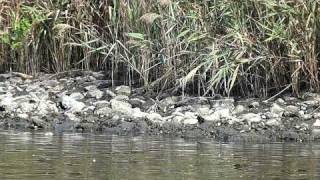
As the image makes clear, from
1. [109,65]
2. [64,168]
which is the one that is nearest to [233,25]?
[109,65]

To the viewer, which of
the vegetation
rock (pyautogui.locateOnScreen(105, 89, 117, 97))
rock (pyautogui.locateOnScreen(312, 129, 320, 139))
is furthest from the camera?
rock (pyautogui.locateOnScreen(105, 89, 117, 97))

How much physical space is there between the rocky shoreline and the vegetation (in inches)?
12.5

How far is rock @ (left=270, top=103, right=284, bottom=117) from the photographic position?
9539 mm

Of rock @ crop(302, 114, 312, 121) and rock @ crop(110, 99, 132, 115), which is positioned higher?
rock @ crop(110, 99, 132, 115)

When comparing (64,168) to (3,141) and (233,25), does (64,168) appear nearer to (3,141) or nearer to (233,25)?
(3,141)

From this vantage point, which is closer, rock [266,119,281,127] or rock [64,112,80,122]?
rock [266,119,281,127]

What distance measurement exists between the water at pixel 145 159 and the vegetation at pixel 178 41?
197cm

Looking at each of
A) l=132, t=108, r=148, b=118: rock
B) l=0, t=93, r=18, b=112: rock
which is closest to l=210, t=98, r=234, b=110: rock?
l=132, t=108, r=148, b=118: rock

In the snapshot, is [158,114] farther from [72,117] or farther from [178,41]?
[178,41]

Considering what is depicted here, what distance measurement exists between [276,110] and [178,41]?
1.97 meters

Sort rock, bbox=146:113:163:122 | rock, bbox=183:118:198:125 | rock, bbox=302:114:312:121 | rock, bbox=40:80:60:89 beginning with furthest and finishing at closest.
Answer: rock, bbox=40:80:60:89 < rock, bbox=146:113:163:122 < rock, bbox=183:118:198:125 < rock, bbox=302:114:312:121

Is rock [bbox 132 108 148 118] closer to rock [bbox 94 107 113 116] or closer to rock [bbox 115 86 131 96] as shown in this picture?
rock [bbox 94 107 113 116]

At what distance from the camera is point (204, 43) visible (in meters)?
10.7

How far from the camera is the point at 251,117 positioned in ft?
30.9
